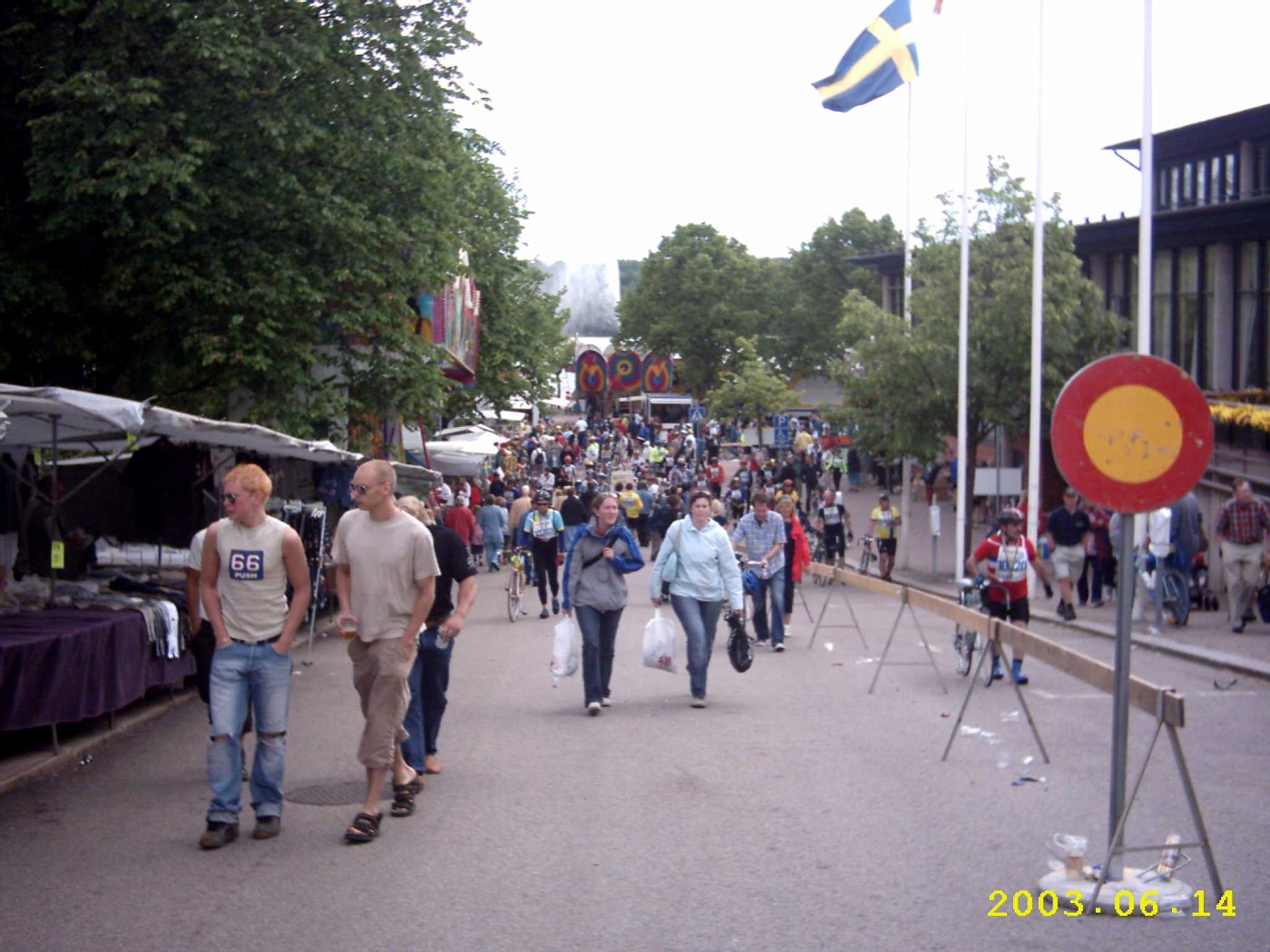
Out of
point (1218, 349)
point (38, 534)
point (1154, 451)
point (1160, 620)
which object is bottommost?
point (1160, 620)

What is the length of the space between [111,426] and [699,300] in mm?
83468

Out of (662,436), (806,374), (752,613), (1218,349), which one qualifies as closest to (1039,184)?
(752,613)

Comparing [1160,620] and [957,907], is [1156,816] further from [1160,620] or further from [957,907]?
[1160,620]

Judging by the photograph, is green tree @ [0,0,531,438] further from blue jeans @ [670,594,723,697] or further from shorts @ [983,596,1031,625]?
shorts @ [983,596,1031,625]

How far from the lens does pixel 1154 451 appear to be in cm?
Result: 627

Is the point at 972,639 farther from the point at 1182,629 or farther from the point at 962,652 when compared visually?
the point at 1182,629

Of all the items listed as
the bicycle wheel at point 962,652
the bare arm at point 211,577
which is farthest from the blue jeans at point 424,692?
the bicycle wheel at point 962,652

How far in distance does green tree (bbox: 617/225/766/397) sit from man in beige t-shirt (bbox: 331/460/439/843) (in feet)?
274

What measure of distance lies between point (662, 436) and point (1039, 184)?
1977 inches

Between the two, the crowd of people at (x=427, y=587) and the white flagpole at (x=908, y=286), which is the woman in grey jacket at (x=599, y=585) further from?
the white flagpole at (x=908, y=286)

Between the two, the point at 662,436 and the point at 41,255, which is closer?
the point at 41,255

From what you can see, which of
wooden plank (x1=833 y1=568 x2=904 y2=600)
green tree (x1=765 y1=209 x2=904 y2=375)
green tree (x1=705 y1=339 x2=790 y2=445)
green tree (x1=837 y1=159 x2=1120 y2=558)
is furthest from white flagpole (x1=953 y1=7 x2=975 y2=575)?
green tree (x1=765 y1=209 x2=904 y2=375)

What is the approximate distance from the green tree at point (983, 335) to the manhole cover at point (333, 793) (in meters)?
21.4

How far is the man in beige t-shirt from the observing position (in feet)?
24.7
